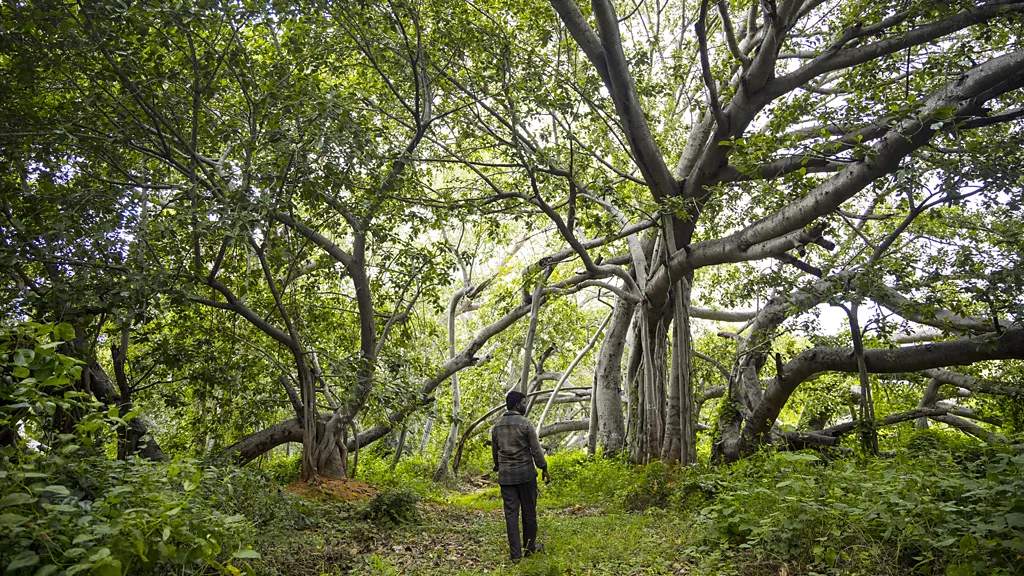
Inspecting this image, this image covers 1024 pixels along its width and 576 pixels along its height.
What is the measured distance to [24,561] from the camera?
2.23 metres

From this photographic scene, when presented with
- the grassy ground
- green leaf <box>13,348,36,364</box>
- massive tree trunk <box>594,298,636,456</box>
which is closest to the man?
the grassy ground

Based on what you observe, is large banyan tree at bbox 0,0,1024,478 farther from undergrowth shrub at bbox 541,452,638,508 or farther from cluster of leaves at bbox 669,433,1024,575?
cluster of leaves at bbox 669,433,1024,575

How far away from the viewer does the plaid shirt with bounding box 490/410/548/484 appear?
6.00 m

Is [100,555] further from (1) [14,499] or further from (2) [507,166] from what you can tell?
(2) [507,166]

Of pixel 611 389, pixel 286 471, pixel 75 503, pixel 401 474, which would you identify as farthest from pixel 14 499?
pixel 611 389

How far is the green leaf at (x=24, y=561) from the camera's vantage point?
2211 mm

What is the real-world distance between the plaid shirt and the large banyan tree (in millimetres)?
2175

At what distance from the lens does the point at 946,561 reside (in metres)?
3.41

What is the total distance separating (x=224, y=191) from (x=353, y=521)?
3745 mm

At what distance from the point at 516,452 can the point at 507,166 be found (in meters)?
4.28

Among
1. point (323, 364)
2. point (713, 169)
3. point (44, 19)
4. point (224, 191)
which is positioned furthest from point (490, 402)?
point (44, 19)

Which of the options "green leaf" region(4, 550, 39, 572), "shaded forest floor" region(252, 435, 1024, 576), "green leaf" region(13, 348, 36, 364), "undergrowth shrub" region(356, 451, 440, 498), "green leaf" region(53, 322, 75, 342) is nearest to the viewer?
"green leaf" region(4, 550, 39, 572)

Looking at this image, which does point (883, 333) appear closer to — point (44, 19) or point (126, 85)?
point (126, 85)

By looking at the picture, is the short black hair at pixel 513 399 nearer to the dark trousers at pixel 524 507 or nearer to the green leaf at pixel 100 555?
the dark trousers at pixel 524 507
